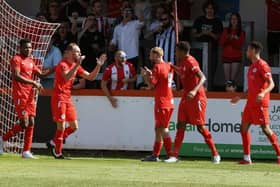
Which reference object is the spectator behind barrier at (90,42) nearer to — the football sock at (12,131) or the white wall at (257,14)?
the football sock at (12,131)

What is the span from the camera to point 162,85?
1720 centimetres

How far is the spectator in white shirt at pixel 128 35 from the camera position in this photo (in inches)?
799

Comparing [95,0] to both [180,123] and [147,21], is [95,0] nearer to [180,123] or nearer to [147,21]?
[147,21]

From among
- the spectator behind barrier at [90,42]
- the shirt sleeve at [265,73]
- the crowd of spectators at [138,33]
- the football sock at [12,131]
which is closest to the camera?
the shirt sleeve at [265,73]

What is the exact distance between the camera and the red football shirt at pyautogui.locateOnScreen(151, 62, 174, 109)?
56.2 feet

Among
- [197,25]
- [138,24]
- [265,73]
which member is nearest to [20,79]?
[138,24]

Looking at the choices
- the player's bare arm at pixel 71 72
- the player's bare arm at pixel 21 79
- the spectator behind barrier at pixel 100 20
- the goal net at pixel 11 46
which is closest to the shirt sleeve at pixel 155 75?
the player's bare arm at pixel 71 72

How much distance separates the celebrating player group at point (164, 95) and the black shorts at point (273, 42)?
12.8ft

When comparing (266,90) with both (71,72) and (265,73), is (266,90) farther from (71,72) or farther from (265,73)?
(71,72)

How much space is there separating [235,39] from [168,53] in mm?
1448

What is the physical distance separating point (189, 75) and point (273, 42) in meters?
4.69

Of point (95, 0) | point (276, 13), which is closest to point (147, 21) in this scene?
point (95, 0)

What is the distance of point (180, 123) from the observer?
1697 centimetres

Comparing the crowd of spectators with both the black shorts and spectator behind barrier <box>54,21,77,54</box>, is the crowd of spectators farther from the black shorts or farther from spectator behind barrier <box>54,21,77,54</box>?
the black shorts
